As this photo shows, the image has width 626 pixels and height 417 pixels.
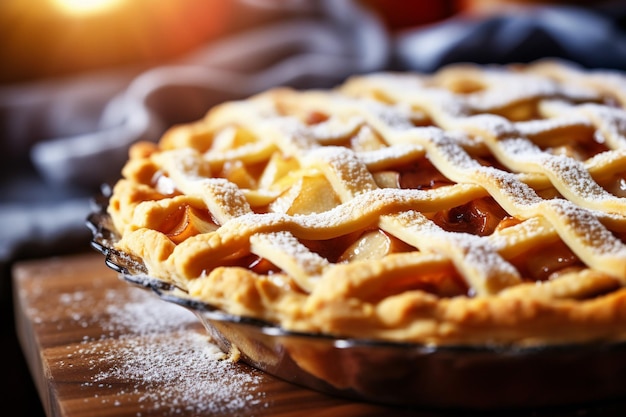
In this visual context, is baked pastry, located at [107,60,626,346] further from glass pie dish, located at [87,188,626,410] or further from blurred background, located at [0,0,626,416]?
blurred background, located at [0,0,626,416]

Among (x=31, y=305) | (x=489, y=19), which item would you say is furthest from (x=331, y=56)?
(x=31, y=305)

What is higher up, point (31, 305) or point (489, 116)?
point (489, 116)

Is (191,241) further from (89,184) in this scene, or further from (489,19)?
(489,19)

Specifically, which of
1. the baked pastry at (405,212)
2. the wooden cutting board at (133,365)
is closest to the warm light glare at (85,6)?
the baked pastry at (405,212)

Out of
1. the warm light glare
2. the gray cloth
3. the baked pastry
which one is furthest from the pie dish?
the warm light glare

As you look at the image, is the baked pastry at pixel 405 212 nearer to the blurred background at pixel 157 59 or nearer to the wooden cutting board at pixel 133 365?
the wooden cutting board at pixel 133 365

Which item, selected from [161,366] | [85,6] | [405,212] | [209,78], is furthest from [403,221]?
[85,6]
